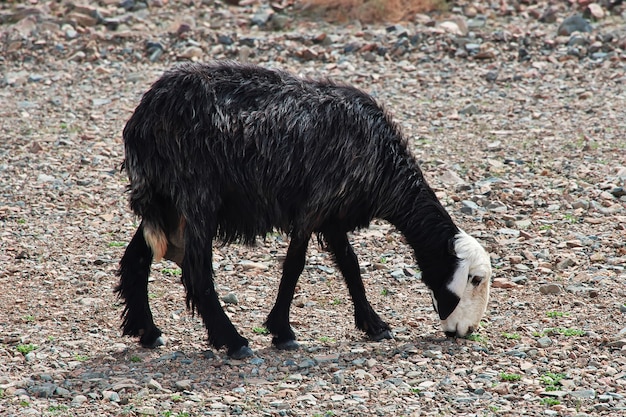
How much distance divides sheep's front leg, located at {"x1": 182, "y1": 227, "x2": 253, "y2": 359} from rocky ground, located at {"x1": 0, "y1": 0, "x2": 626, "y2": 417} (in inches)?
5.3

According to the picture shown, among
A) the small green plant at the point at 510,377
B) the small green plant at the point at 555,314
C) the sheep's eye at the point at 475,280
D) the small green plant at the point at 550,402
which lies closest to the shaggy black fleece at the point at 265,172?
the sheep's eye at the point at 475,280

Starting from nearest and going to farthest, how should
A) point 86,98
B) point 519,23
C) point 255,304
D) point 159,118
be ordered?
point 159,118
point 255,304
point 86,98
point 519,23

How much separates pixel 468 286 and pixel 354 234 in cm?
243

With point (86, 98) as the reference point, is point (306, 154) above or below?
above

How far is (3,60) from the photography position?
52.5 ft

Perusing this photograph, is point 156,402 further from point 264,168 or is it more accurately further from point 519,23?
point 519,23

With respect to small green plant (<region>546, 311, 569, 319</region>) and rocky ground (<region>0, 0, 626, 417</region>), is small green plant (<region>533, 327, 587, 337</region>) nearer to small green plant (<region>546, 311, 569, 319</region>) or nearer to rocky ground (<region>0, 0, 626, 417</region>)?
rocky ground (<region>0, 0, 626, 417</region>)

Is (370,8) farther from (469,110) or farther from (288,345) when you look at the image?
(288,345)

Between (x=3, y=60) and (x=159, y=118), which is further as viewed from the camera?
(x=3, y=60)

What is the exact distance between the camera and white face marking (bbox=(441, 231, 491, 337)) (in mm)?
7199

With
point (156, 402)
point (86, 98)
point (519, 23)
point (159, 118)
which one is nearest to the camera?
point (156, 402)

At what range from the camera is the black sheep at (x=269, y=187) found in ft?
22.5

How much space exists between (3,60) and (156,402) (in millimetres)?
11327

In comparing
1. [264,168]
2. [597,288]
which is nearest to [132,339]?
[264,168]
